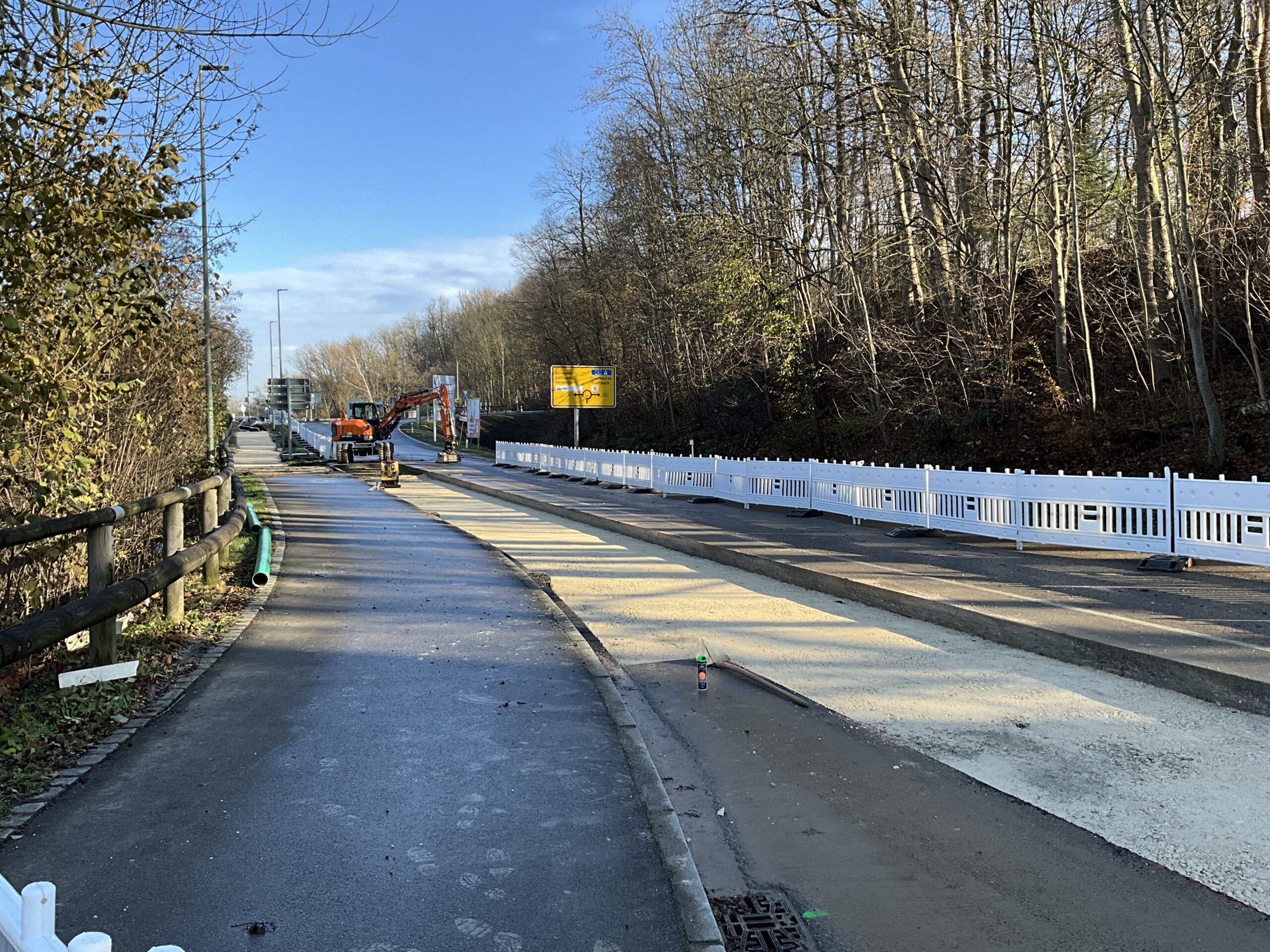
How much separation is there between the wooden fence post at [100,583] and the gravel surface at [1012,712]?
12.7 feet

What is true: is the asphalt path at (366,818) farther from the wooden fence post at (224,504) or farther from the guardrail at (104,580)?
the wooden fence post at (224,504)

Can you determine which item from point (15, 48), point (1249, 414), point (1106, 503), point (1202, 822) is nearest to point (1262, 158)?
point (1249, 414)

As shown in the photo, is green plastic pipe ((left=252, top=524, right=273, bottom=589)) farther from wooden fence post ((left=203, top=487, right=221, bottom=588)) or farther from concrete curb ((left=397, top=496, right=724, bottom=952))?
concrete curb ((left=397, top=496, right=724, bottom=952))

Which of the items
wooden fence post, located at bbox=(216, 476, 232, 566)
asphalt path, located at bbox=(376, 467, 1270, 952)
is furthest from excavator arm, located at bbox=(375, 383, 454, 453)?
asphalt path, located at bbox=(376, 467, 1270, 952)

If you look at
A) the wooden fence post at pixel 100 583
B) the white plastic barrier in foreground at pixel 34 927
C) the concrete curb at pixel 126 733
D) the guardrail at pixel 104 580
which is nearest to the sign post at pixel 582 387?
the concrete curb at pixel 126 733

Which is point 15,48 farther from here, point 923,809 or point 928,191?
point 928,191

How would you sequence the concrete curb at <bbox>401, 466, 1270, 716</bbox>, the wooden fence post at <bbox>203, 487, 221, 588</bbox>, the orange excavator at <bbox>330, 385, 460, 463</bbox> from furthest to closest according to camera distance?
the orange excavator at <bbox>330, 385, 460, 463</bbox>, the wooden fence post at <bbox>203, 487, 221, 588</bbox>, the concrete curb at <bbox>401, 466, 1270, 716</bbox>

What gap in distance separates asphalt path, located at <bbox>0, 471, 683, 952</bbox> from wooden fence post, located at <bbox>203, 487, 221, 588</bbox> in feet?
9.11

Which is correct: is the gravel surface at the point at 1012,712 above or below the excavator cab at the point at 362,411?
below

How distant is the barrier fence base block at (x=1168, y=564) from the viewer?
36.0 ft

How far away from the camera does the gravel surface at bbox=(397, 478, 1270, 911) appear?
4.54 m

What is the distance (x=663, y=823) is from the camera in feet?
14.0

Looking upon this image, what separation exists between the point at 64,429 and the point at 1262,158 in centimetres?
1899

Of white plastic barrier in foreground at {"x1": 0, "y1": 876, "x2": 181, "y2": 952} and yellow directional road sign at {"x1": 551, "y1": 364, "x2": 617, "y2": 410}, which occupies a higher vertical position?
yellow directional road sign at {"x1": 551, "y1": 364, "x2": 617, "y2": 410}
